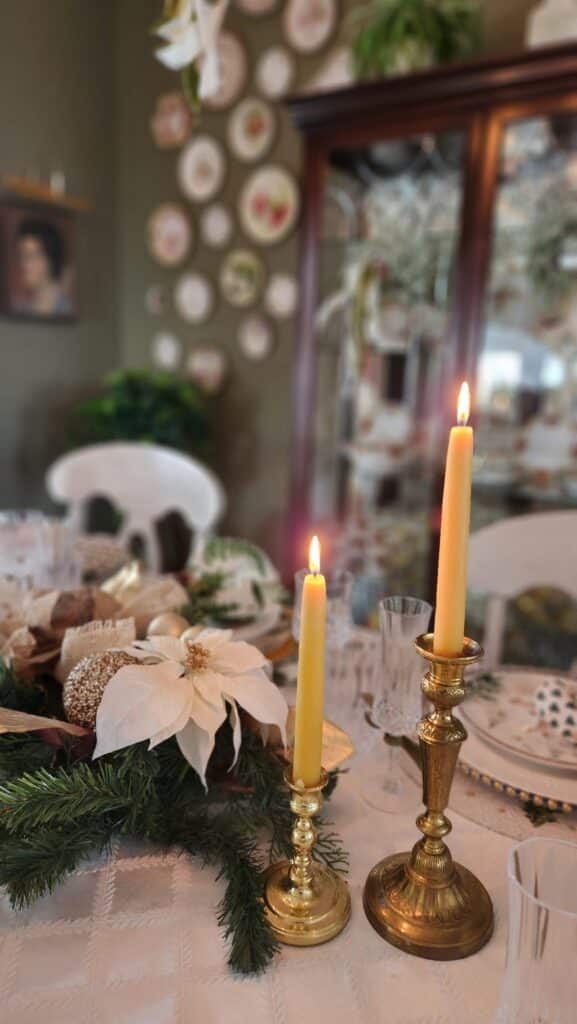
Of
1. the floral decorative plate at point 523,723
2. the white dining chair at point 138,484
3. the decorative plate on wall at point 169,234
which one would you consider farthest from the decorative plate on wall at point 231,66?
the floral decorative plate at point 523,723

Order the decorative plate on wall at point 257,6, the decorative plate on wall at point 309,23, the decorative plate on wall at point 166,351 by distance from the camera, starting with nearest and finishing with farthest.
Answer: the decorative plate on wall at point 309,23 < the decorative plate on wall at point 257,6 < the decorative plate on wall at point 166,351

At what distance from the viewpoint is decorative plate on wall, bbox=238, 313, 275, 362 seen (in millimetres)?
2609

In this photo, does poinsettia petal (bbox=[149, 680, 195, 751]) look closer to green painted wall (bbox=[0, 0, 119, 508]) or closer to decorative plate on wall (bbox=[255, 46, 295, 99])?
green painted wall (bbox=[0, 0, 119, 508])

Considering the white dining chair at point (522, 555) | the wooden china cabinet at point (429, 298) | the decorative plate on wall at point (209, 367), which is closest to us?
the white dining chair at point (522, 555)

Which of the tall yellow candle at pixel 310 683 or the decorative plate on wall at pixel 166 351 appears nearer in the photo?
the tall yellow candle at pixel 310 683

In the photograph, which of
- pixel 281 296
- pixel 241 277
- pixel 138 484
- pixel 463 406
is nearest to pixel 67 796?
pixel 463 406

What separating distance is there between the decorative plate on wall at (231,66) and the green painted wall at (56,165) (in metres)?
0.53

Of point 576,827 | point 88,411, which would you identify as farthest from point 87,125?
point 576,827

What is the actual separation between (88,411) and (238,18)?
1473 millimetres

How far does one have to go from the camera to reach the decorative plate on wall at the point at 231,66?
2.49 m

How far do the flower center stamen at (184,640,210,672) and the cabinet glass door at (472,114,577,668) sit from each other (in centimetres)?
136

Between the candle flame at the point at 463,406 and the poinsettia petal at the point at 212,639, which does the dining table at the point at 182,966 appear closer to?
the poinsettia petal at the point at 212,639

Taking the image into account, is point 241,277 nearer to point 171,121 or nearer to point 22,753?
point 171,121

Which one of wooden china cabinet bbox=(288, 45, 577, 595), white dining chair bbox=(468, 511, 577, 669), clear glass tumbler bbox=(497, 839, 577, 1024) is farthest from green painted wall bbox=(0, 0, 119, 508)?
clear glass tumbler bbox=(497, 839, 577, 1024)
